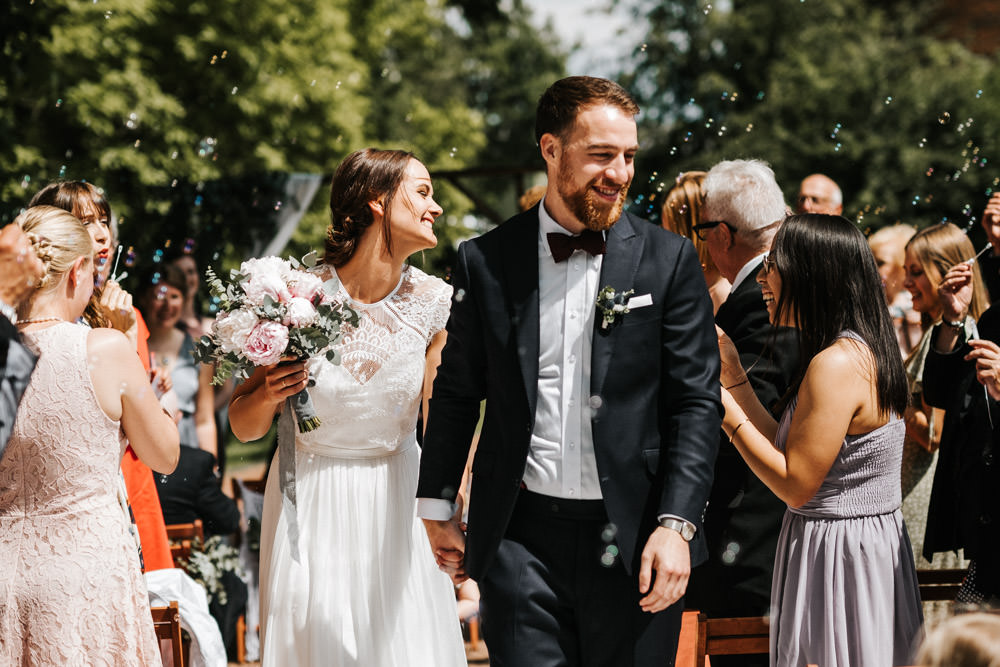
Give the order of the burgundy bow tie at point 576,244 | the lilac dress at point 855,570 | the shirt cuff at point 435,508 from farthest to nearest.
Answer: the lilac dress at point 855,570, the shirt cuff at point 435,508, the burgundy bow tie at point 576,244

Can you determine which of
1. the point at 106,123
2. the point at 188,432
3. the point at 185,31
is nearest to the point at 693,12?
the point at 185,31

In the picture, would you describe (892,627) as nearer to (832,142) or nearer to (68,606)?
(68,606)

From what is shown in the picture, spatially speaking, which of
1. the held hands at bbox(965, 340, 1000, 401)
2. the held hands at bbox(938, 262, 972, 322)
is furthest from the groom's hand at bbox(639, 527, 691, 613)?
the held hands at bbox(938, 262, 972, 322)

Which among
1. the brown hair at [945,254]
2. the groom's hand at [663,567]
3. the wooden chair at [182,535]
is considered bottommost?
the wooden chair at [182,535]

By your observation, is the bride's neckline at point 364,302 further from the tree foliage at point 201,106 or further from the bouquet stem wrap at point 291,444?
the tree foliage at point 201,106

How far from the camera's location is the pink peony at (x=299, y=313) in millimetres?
3391

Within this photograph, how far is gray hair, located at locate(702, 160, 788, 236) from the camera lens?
413 centimetres

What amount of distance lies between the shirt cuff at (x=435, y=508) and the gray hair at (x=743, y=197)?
1.88m

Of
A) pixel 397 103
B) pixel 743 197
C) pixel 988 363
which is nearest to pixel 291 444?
pixel 743 197

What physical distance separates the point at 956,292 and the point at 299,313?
2.68 m

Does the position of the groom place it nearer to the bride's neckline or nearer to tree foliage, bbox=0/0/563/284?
the bride's neckline

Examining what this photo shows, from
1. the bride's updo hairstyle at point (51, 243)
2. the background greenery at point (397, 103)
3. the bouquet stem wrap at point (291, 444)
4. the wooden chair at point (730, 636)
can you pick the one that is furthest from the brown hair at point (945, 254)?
the bride's updo hairstyle at point (51, 243)

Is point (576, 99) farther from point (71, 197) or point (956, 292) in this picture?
point (71, 197)

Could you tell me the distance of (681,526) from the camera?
106 inches
